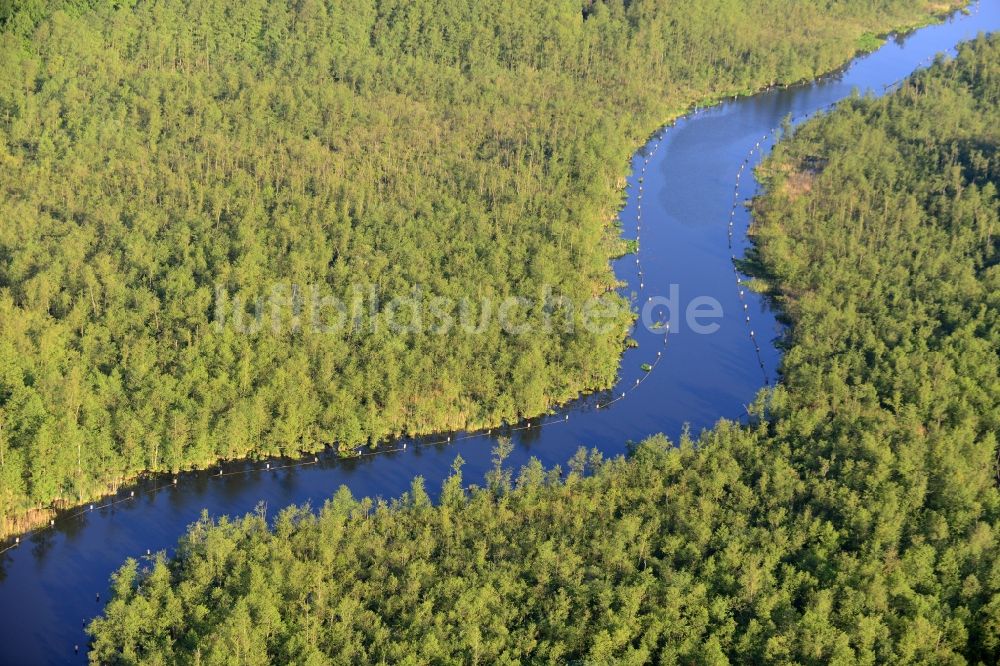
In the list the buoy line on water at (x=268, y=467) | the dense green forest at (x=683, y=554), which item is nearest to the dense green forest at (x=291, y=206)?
the buoy line on water at (x=268, y=467)

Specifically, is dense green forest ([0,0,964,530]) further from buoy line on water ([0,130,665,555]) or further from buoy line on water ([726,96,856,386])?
buoy line on water ([726,96,856,386])

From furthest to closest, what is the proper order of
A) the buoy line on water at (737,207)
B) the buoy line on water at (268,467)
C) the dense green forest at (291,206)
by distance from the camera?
the buoy line on water at (737,207)
the dense green forest at (291,206)
the buoy line on water at (268,467)

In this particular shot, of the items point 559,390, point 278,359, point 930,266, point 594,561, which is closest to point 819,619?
point 594,561

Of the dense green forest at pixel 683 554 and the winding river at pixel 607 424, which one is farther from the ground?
the winding river at pixel 607 424

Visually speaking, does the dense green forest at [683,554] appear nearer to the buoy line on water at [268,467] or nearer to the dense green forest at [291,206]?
the buoy line on water at [268,467]

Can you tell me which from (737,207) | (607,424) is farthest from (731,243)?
(607,424)

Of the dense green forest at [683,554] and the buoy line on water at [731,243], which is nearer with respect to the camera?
the dense green forest at [683,554]

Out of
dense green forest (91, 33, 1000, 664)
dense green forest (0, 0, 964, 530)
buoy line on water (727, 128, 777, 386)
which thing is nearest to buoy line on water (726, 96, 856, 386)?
buoy line on water (727, 128, 777, 386)

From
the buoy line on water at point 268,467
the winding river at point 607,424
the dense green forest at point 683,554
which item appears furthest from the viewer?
the buoy line on water at point 268,467

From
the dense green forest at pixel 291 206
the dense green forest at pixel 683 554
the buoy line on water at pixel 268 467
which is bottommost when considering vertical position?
the dense green forest at pixel 683 554
